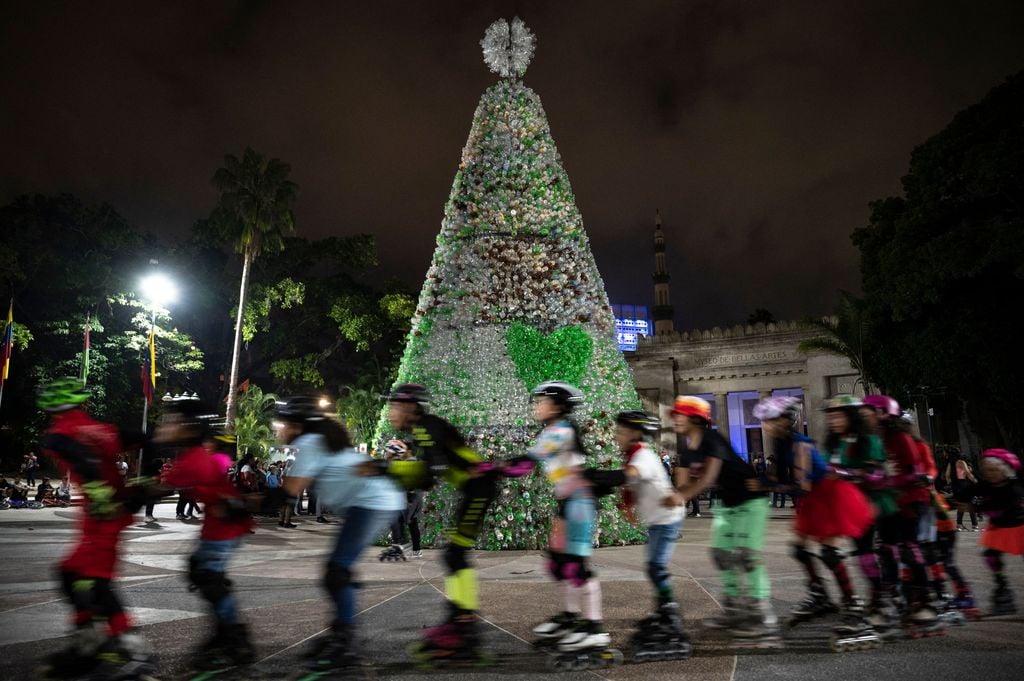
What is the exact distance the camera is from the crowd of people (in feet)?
14.4

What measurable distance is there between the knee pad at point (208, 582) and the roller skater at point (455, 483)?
1284mm

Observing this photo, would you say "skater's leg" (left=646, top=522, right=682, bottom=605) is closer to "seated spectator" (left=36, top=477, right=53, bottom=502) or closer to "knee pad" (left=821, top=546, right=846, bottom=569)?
"knee pad" (left=821, top=546, right=846, bottom=569)

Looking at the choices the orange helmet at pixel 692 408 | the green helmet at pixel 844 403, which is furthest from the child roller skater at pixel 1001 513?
the orange helmet at pixel 692 408

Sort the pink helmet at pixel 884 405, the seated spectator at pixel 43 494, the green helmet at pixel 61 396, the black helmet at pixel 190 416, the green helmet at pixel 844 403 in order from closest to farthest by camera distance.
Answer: the green helmet at pixel 61 396 < the black helmet at pixel 190 416 < the green helmet at pixel 844 403 < the pink helmet at pixel 884 405 < the seated spectator at pixel 43 494

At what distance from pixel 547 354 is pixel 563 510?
21.7 ft

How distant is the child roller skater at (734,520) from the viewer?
16.7ft

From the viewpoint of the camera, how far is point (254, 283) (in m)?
37.3

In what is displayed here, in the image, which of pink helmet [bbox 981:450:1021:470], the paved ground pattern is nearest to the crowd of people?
pink helmet [bbox 981:450:1021:470]

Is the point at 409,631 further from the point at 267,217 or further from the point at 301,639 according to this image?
the point at 267,217

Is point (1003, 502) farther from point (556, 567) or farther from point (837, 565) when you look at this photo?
point (556, 567)

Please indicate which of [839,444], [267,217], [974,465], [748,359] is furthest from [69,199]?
[974,465]

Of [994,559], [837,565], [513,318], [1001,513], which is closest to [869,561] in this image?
[837,565]

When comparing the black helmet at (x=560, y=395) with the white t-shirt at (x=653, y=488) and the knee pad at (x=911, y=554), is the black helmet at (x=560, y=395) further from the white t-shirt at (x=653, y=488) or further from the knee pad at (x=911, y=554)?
the knee pad at (x=911, y=554)

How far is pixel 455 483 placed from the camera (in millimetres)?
4918
